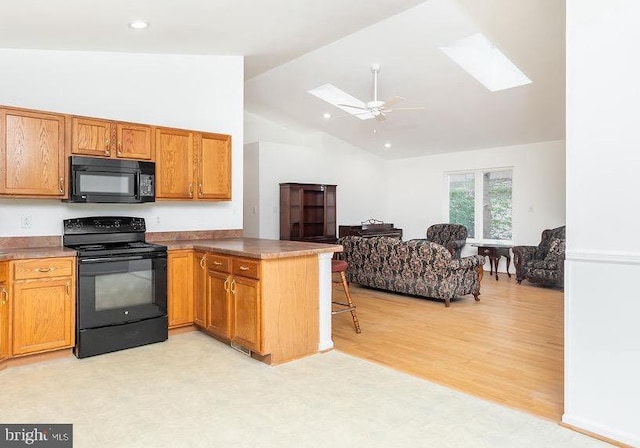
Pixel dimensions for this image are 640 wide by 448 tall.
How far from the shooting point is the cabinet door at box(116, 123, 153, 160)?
388 centimetres

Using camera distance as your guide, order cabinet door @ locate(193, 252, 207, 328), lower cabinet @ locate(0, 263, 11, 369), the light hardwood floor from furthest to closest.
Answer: cabinet door @ locate(193, 252, 207, 328) → lower cabinet @ locate(0, 263, 11, 369) → the light hardwood floor

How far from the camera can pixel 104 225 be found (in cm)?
395

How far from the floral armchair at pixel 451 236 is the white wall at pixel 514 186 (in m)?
0.45

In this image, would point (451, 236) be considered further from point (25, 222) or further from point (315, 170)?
point (25, 222)

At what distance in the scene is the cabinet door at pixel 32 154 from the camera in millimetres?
3330

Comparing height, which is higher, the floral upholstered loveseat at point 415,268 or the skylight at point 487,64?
the skylight at point 487,64

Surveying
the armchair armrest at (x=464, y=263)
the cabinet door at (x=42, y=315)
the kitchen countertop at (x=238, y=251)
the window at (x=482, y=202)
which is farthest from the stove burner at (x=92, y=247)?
the window at (x=482, y=202)

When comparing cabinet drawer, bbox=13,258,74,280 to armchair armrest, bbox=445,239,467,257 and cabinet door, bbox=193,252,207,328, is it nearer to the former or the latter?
cabinet door, bbox=193,252,207,328

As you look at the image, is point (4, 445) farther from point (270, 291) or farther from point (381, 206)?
point (381, 206)

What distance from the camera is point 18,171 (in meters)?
3.38

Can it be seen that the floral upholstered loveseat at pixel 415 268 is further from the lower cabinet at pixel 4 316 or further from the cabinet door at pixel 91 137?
the lower cabinet at pixel 4 316

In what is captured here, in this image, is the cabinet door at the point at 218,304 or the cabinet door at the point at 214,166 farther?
the cabinet door at the point at 214,166

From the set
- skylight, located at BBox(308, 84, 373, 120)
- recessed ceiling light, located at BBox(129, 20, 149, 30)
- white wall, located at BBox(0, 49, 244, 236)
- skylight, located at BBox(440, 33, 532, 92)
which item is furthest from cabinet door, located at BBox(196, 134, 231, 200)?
skylight, located at BBox(440, 33, 532, 92)

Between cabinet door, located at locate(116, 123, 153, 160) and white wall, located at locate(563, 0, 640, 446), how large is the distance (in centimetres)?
345
